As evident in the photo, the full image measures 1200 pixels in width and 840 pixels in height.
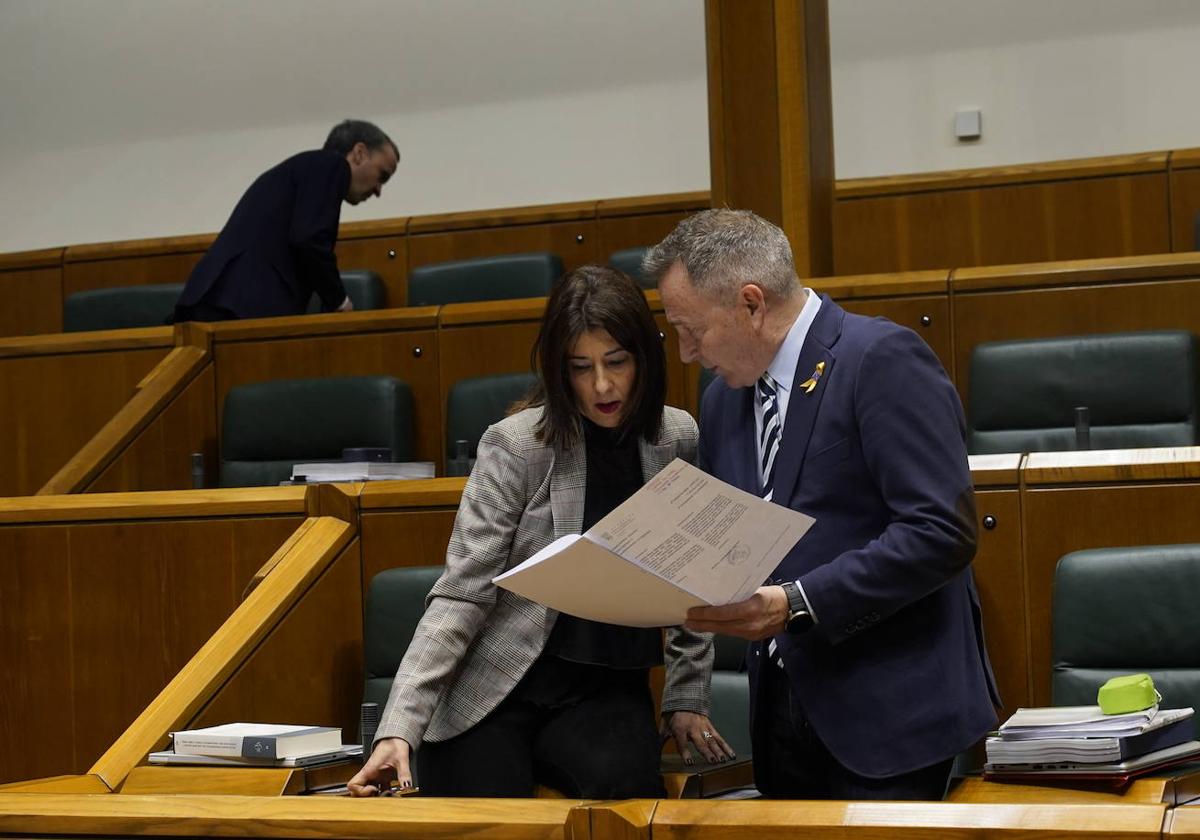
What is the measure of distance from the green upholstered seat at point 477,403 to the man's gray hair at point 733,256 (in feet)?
4.30

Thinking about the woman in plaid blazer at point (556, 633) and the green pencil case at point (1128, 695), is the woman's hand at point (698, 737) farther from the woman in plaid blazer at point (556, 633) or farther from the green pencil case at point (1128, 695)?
the green pencil case at point (1128, 695)

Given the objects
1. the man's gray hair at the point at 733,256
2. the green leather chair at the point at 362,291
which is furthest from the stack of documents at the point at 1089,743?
the green leather chair at the point at 362,291

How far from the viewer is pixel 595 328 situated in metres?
1.42

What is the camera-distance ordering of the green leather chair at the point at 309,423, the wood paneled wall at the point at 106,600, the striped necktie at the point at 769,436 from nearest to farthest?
the striped necktie at the point at 769,436 < the wood paneled wall at the point at 106,600 < the green leather chair at the point at 309,423

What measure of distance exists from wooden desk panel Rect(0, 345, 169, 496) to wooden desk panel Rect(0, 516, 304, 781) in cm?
82

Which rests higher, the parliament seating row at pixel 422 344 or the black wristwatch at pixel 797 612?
the parliament seating row at pixel 422 344

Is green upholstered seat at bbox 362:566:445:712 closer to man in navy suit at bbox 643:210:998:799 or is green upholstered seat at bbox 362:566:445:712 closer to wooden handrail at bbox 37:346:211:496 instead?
man in navy suit at bbox 643:210:998:799

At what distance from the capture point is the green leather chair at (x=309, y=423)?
108 inches

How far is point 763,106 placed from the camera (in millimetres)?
2738

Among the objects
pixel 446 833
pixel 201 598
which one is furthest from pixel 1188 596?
pixel 201 598

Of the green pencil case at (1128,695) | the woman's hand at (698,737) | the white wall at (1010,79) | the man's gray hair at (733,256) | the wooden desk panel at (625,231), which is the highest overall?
the white wall at (1010,79)

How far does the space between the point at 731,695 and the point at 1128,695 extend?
59 cm

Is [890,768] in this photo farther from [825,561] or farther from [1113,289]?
[1113,289]

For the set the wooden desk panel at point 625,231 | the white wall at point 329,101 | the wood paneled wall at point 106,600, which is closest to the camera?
Answer: the wood paneled wall at point 106,600
